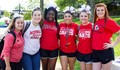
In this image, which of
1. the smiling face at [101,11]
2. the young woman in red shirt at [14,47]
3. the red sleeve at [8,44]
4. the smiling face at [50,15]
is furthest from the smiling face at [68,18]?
the red sleeve at [8,44]

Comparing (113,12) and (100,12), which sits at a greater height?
(100,12)

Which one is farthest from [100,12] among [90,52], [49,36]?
[49,36]

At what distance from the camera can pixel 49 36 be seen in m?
6.73

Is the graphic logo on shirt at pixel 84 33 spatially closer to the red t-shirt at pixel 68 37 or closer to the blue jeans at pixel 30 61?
the red t-shirt at pixel 68 37

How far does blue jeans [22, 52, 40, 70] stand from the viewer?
20.9 feet

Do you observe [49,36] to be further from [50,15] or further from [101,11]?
[101,11]

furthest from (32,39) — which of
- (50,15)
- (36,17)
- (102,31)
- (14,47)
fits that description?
(102,31)

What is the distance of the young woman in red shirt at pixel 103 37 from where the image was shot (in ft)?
19.4

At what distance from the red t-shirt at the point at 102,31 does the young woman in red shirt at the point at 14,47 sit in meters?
1.58

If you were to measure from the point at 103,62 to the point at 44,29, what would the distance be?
5.39 ft

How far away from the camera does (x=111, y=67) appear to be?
6.14 metres

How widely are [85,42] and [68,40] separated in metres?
0.47

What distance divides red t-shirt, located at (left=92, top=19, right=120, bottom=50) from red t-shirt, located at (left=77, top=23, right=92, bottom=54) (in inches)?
12.6

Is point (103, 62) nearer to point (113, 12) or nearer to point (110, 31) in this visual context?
point (110, 31)
